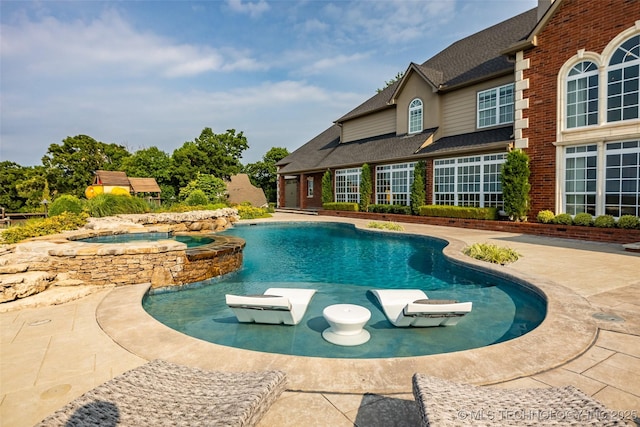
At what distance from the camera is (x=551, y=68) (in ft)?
43.2

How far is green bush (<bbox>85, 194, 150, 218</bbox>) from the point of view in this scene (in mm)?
16797

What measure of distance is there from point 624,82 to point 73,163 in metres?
55.6

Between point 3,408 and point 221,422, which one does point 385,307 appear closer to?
point 221,422

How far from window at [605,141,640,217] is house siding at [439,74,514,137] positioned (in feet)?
22.0

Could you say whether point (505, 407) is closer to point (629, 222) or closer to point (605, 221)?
point (629, 222)

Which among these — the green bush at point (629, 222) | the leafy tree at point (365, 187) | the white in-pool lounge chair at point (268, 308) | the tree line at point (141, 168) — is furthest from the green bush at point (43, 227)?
the tree line at point (141, 168)

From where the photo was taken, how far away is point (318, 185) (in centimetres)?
3030

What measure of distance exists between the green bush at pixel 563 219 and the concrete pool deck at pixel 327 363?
7.92 meters

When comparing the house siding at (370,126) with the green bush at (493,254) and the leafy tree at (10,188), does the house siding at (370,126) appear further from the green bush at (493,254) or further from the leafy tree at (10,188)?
the leafy tree at (10,188)

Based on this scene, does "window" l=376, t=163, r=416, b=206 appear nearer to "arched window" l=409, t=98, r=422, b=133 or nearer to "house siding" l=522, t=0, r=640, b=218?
"arched window" l=409, t=98, r=422, b=133

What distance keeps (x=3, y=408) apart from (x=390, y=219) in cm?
1842

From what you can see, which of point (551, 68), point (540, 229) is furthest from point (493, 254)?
point (551, 68)

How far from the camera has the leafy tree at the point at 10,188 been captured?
36344 mm

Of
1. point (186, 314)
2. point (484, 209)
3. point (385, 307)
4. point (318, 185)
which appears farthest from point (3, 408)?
point (318, 185)
